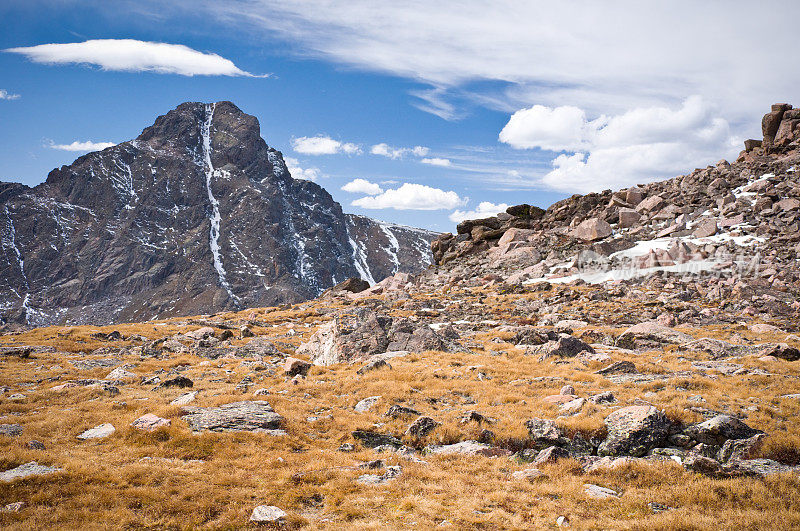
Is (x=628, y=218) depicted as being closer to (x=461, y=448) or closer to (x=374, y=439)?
(x=461, y=448)

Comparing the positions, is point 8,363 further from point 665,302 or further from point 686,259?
point 686,259

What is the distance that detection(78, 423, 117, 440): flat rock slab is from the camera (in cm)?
1367

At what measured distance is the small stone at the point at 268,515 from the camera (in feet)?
31.5

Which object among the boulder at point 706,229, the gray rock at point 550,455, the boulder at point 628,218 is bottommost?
the gray rock at point 550,455

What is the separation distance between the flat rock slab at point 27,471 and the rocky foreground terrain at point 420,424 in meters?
0.10

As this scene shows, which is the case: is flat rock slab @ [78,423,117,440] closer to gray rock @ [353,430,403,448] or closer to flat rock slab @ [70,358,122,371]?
gray rock @ [353,430,403,448]

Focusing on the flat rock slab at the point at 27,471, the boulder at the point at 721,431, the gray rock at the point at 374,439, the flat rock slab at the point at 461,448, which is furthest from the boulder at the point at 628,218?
the flat rock slab at the point at 27,471

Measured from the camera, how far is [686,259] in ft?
178

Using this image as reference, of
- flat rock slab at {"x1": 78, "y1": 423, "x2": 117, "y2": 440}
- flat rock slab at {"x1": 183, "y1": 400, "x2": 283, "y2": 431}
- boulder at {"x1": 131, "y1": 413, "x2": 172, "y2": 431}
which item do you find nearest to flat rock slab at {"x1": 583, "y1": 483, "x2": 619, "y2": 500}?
flat rock slab at {"x1": 183, "y1": 400, "x2": 283, "y2": 431}

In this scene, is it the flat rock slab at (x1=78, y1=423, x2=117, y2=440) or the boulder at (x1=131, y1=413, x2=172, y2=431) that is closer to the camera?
the flat rock slab at (x1=78, y1=423, x2=117, y2=440)

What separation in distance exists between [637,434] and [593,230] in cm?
6874

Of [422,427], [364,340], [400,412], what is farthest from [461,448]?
[364,340]

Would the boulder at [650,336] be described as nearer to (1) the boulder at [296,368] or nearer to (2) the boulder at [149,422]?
(1) the boulder at [296,368]

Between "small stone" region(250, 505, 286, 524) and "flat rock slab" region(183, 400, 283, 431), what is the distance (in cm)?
554
